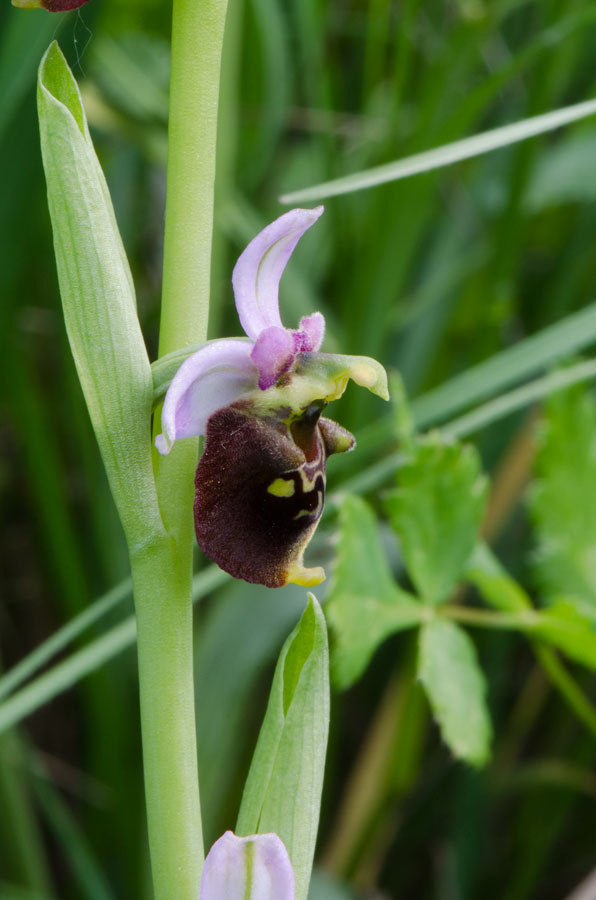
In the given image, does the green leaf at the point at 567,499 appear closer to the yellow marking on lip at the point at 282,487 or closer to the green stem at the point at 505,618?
the green stem at the point at 505,618

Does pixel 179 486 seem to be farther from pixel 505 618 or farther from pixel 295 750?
pixel 505 618

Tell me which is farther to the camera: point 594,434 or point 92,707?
point 92,707

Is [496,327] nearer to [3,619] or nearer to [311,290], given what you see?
[311,290]

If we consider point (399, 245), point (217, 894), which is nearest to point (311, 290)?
point (399, 245)

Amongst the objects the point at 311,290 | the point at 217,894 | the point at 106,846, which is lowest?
the point at 217,894

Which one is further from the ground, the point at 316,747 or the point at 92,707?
the point at 92,707

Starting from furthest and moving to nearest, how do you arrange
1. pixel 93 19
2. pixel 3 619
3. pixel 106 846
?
pixel 3 619 → pixel 106 846 → pixel 93 19

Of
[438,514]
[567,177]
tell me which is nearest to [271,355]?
[438,514]

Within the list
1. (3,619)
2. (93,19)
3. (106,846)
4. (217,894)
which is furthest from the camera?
(3,619)
